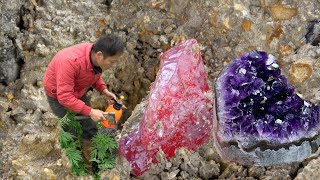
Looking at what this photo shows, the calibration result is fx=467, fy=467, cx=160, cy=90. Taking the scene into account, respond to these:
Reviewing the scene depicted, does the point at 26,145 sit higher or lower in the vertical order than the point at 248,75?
lower

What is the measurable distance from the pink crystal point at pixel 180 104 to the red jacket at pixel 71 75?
39 centimetres

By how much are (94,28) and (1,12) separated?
25.8 inches

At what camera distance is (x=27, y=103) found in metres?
3.22

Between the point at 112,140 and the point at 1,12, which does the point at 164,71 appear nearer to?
the point at 112,140

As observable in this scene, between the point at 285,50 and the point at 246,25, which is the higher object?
the point at 246,25

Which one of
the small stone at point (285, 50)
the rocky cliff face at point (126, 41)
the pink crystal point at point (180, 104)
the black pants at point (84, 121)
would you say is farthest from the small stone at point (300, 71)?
the black pants at point (84, 121)

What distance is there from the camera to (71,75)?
2.54 m

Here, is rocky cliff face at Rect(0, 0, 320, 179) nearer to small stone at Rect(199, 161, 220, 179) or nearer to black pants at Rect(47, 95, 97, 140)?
black pants at Rect(47, 95, 97, 140)

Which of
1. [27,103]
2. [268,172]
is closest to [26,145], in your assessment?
[27,103]

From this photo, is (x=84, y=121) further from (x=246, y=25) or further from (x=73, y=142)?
(x=246, y=25)

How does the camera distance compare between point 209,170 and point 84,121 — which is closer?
point 209,170

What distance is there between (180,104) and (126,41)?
3.60 feet

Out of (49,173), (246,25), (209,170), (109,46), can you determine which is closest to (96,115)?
(109,46)

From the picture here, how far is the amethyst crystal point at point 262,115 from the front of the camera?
2.09 metres
